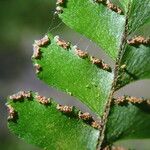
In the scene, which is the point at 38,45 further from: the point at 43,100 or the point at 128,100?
the point at 128,100

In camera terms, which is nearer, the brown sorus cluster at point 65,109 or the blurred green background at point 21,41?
the brown sorus cluster at point 65,109

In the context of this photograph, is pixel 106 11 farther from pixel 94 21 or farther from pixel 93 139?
pixel 93 139

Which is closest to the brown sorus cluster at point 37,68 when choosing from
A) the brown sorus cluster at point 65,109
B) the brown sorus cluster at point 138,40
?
the brown sorus cluster at point 65,109

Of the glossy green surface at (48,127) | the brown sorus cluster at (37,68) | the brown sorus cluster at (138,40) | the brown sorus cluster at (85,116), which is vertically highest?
the brown sorus cluster at (138,40)

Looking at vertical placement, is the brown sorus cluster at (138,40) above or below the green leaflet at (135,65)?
above

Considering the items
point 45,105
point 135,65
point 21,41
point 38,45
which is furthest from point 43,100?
point 21,41

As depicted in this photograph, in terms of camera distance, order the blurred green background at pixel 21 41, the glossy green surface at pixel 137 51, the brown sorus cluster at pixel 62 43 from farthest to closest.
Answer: the blurred green background at pixel 21 41, the brown sorus cluster at pixel 62 43, the glossy green surface at pixel 137 51

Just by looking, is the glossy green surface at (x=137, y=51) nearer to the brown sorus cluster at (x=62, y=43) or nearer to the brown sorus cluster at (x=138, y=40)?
the brown sorus cluster at (x=138, y=40)
